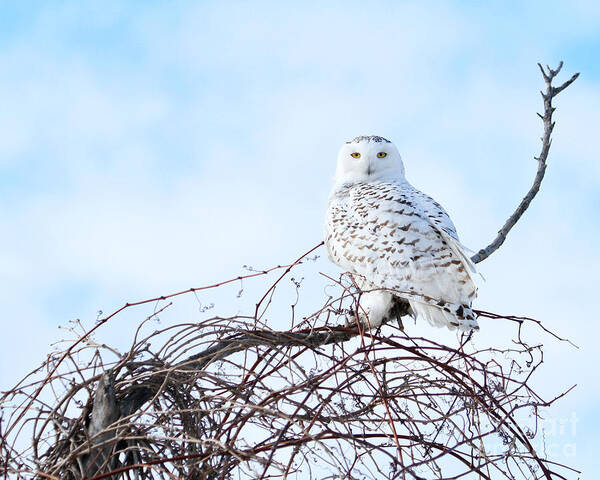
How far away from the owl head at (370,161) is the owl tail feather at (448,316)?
981 millimetres

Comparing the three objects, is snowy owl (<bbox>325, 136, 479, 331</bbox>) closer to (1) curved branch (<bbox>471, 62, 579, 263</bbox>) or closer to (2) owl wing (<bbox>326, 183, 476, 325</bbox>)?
(2) owl wing (<bbox>326, 183, 476, 325</bbox>)

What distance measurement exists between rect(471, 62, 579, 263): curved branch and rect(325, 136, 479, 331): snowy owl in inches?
12.5

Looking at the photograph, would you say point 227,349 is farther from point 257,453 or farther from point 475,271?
point 475,271

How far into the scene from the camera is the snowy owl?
2.92 meters

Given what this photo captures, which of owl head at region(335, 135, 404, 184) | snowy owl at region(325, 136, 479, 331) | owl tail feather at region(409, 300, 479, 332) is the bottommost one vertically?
owl tail feather at region(409, 300, 479, 332)

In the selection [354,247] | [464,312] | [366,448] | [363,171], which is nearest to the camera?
[366,448]

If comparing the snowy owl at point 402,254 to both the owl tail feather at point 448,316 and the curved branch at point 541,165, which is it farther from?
the curved branch at point 541,165

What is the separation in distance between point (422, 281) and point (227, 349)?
1.03 metres

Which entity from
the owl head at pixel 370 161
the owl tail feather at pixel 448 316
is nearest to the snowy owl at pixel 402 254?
the owl tail feather at pixel 448 316

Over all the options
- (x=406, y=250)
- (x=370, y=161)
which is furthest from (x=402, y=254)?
(x=370, y=161)

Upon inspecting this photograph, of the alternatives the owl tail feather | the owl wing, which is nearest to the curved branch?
the owl wing

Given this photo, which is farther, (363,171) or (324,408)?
(363,171)

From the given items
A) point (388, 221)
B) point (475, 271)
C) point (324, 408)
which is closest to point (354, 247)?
point (388, 221)

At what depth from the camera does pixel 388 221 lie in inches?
123
